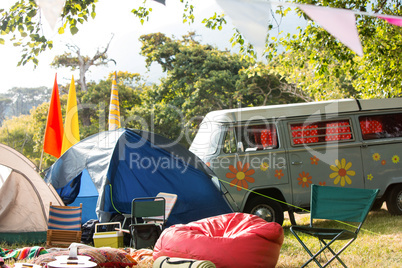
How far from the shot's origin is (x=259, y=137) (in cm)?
788

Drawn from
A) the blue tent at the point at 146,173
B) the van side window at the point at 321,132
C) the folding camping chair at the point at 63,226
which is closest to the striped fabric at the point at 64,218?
the folding camping chair at the point at 63,226

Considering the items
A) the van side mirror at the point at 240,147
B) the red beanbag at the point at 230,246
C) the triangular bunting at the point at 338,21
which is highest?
the triangular bunting at the point at 338,21

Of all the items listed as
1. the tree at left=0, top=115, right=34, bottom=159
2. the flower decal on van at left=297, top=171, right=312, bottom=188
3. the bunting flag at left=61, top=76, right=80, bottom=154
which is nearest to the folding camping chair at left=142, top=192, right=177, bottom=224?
the flower decal on van at left=297, top=171, right=312, bottom=188

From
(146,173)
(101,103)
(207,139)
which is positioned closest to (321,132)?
A: (207,139)

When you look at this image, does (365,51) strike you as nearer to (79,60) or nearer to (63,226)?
(63,226)

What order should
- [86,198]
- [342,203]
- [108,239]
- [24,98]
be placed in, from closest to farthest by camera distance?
[342,203], [108,239], [86,198], [24,98]

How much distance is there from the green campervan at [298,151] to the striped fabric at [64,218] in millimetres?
2329

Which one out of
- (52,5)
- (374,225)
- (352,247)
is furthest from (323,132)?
(52,5)

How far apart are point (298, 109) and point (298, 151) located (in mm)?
750

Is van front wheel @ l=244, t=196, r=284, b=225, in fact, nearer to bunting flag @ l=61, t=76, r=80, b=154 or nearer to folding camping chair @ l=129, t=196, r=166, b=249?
folding camping chair @ l=129, t=196, r=166, b=249

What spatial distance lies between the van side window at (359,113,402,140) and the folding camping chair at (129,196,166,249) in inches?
161

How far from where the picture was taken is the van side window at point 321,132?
7.97 metres

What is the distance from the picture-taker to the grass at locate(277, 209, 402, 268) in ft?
17.1

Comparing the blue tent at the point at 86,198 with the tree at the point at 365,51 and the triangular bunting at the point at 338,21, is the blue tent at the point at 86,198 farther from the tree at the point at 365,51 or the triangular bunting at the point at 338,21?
the triangular bunting at the point at 338,21
